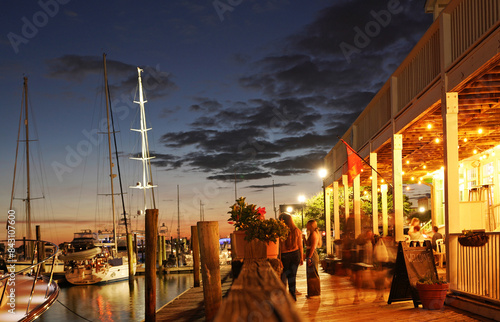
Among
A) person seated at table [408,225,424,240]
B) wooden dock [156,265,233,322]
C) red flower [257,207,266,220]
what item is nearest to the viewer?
red flower [257,207,266,220]

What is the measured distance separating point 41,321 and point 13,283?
18.2 m

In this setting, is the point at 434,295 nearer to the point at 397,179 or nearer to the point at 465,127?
the point at 397,179

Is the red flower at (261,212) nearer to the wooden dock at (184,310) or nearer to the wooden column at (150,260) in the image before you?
the wooden dock at (184,310)

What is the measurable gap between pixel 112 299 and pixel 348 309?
26.2 meters

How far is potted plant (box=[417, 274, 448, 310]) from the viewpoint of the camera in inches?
340

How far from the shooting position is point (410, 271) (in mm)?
9234

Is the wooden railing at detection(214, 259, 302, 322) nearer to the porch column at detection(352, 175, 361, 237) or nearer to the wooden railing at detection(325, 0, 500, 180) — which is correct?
the wooden railing at detection(325, 0, 500, 180)

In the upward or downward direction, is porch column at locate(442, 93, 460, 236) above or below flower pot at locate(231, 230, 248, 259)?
above

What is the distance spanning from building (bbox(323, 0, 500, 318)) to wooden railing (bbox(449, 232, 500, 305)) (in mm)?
15

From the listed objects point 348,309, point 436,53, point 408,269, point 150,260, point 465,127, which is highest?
point 436,53

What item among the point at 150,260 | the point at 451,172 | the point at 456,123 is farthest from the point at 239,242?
the point at 150,260

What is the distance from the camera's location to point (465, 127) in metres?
13.9

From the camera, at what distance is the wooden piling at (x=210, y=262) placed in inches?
353

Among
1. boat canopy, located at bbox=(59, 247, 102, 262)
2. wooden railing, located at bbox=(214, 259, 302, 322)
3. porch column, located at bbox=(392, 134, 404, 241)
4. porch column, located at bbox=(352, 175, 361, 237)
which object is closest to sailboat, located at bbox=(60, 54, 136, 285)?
boat canopy, located at bbox=(59, 247, 102, 262)
